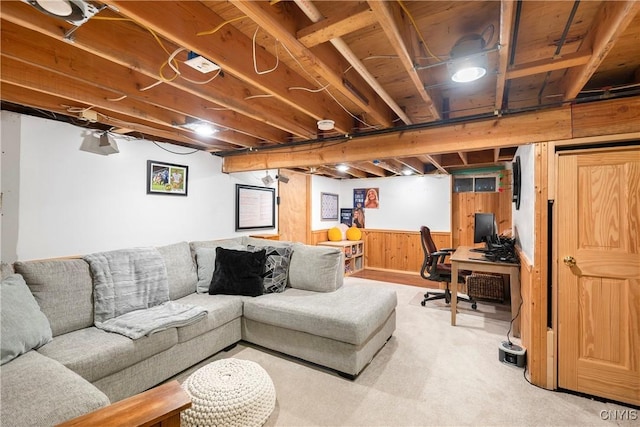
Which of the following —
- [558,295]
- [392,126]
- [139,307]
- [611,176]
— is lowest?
[139,307]

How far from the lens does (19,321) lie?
67.2 inches

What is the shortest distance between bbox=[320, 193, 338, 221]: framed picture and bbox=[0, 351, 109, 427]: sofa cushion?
495cm

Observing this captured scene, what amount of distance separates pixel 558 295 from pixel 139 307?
130 inches

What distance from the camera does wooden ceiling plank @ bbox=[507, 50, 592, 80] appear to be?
1.52 metres

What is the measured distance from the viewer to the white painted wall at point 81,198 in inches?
90.5

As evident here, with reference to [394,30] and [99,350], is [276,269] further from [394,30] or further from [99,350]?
[394,30]

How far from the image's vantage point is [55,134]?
8.20 ft

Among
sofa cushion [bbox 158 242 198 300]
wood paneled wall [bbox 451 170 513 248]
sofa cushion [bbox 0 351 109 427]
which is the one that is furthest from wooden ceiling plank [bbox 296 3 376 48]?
wood paneled wall [bbox 451 170 513 248]

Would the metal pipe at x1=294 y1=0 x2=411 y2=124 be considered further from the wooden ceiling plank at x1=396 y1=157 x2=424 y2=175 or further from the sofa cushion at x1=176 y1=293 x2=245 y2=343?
the wooden ceiling plank at x1=396 y1=157 x2=424 y2=175

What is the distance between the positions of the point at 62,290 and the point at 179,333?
0.88 meters

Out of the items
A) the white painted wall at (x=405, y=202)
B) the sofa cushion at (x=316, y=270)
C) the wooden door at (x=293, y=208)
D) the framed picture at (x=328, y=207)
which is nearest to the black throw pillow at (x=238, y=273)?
the sofa cushion at (x=316, y=270)

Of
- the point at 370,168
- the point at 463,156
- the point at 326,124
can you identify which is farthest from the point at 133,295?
the point at 463,156

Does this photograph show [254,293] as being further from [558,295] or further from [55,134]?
[558,295]

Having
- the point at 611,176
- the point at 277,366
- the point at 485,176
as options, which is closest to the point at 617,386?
the point at 611,176
